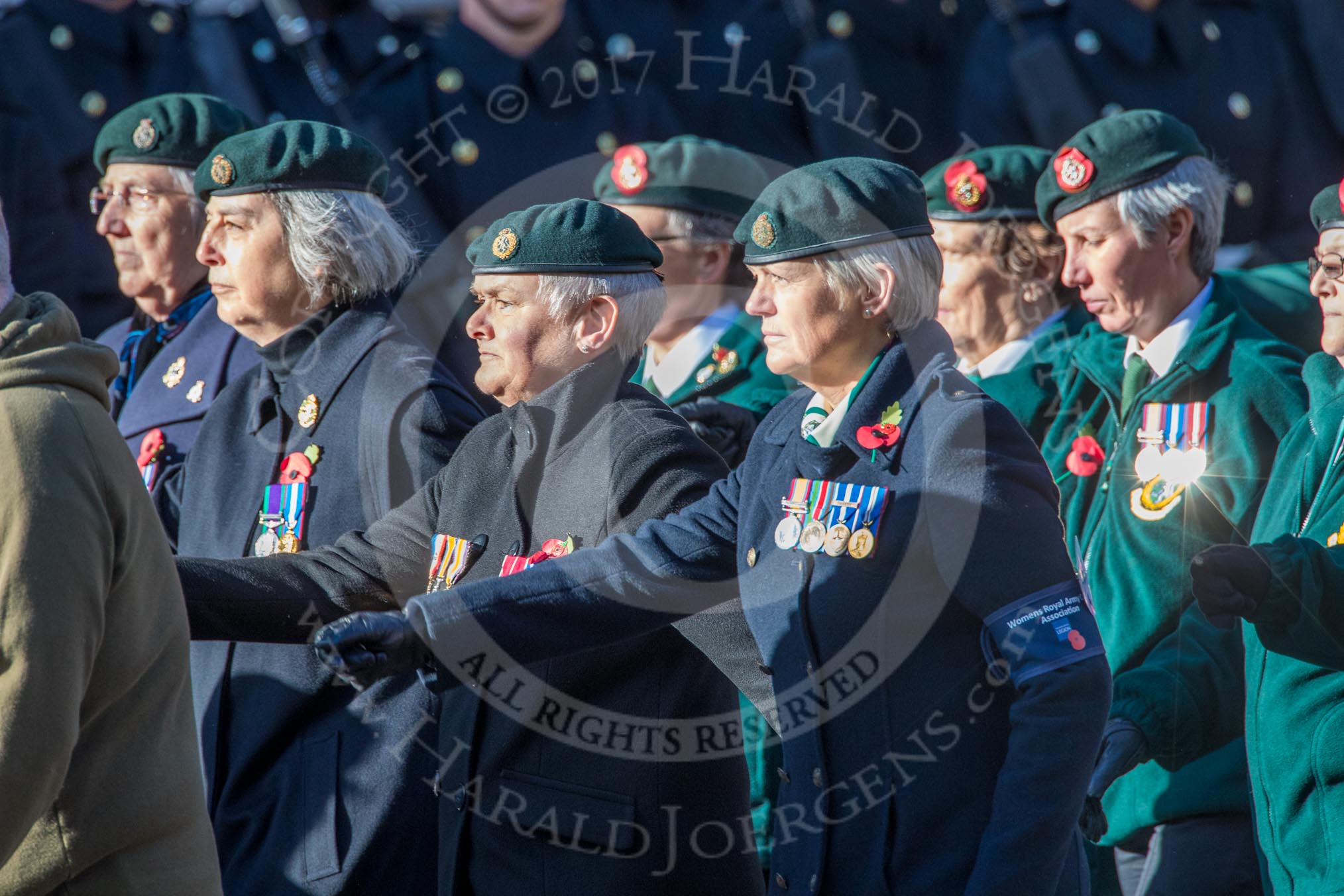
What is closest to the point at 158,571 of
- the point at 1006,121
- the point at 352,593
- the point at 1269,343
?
the point at 352,593

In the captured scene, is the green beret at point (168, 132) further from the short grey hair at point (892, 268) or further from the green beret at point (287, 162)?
the short grey hair at point (892, 268)

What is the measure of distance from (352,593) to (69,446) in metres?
1.13

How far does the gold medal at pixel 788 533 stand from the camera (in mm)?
2762

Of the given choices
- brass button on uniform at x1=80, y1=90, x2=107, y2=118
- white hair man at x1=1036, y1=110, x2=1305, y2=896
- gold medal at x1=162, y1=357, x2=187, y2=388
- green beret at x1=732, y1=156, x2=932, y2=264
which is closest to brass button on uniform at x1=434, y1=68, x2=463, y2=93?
brass button on uniform at x1=80, y1=90, x2=107, y2=118

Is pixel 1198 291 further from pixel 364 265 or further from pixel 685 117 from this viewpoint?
pixel 685 117

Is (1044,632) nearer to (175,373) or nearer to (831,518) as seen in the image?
(831,518)

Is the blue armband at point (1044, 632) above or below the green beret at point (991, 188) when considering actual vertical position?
above

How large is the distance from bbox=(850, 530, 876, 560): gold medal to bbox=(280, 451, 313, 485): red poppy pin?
136cm

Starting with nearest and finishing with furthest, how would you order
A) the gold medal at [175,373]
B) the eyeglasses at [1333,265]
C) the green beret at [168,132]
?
the eyeglasses at [1333,265] → the gold medal at [175,373] → the green beret at [168,132]

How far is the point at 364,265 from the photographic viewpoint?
149 inches

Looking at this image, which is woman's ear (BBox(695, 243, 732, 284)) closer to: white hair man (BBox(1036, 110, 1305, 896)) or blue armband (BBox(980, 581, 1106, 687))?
white hair man (BBox(1036, 110, 1305, 896))

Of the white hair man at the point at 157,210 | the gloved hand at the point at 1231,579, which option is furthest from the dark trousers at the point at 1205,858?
the white hair man at the point at 157,210

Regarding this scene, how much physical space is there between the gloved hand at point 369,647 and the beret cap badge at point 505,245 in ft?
2.69

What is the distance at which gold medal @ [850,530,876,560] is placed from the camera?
2662 millimetres
